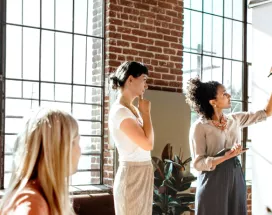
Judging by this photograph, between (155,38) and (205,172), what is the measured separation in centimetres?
229

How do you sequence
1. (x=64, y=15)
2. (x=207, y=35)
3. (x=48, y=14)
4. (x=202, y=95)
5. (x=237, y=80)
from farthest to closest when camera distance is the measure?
(x=237, y=80) → (x=207, y=35) → (x=64, y=15) → (x=48, y=14) → (x=202, y=95)

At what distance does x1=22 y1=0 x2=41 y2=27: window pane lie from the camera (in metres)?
4.59

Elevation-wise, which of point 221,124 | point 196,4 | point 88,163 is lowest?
point 88,163

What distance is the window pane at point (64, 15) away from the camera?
4793 millimetres

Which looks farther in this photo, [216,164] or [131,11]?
[131,11]

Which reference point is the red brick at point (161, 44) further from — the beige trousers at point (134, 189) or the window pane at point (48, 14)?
the beige trousers at point (134, 189)

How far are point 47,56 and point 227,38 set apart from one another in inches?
102

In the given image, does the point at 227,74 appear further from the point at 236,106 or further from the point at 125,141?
the point at 125,141

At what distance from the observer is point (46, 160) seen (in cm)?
126

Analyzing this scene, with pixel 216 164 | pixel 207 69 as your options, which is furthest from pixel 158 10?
pixel 216 164

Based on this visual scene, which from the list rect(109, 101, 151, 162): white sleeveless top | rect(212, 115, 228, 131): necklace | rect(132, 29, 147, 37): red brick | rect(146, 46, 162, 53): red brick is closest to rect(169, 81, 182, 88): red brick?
rect(146, 46, 162, 53): red brick

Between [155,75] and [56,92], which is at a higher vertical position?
Result: [155,75]

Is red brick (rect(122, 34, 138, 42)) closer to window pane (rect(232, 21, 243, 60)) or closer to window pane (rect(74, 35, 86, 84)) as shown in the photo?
window pane (rect(74, 35, 86, 84))

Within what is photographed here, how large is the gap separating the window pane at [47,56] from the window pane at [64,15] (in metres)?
0.14
